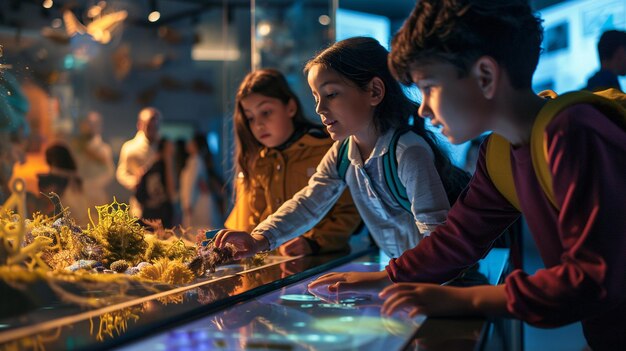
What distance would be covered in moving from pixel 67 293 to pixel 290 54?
3629mm

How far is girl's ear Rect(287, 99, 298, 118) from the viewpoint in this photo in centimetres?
232

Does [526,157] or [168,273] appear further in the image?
[168,273]

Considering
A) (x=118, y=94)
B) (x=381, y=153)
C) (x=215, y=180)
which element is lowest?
(x=215, y=180)

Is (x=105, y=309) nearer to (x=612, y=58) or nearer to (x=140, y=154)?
(x=612, y=58)

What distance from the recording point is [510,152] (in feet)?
3.81

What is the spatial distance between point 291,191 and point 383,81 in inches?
25.8

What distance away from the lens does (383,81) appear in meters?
1.66

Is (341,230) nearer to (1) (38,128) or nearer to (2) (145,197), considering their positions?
(2) (145,197)

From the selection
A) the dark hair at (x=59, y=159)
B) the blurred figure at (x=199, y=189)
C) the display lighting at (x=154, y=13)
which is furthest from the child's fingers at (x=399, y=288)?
the display lighting at (x=154, y=13)

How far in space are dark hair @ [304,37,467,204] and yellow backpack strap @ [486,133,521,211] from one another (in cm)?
41

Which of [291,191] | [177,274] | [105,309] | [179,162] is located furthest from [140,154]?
[105,309]

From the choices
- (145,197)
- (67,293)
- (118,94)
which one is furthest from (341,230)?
(118,94)

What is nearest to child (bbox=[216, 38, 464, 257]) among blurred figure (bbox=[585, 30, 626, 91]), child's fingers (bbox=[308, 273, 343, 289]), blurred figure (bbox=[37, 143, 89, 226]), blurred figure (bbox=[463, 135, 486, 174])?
child's fingers (bbox=[308, 273, 343, 289])

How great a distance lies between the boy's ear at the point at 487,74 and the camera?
1.03 metres
